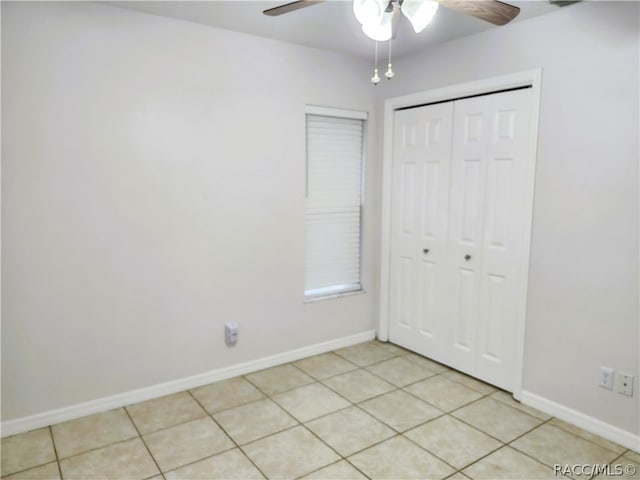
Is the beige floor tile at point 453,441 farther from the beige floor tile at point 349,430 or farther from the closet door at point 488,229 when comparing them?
the closet door at point 488,229

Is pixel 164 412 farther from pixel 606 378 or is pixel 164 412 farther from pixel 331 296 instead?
pixel 606 378

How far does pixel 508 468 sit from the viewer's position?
2.22 m

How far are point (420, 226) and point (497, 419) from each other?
4.81ft

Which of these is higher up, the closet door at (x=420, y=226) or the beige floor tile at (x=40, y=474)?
the closet door at (x=420, y=226)

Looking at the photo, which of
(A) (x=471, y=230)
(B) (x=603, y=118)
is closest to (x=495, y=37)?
(B) (x=603, y=118)

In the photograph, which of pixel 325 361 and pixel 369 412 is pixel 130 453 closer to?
pixel 369 412

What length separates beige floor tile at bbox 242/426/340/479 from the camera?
2193 millimetres

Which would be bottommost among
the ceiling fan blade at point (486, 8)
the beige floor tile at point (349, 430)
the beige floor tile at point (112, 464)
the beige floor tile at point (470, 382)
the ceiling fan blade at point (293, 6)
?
the beige floor tile at point (349, 430)

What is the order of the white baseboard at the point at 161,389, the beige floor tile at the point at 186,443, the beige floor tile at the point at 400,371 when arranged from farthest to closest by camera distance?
the beige floor tile at the point at 400,371 < the white baseboard at the point at 161,389 < the beige floor tile at the point at 186,443

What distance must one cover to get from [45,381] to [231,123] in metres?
1.93

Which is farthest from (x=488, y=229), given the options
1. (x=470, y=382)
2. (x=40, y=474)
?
(x=40, y=474)

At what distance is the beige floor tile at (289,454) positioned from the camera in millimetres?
2193

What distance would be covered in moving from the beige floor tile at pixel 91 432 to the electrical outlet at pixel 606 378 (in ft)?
8.59

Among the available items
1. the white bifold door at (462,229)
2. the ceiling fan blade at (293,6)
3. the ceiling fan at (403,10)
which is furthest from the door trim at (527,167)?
the ceiling fan blade at (293,6)
